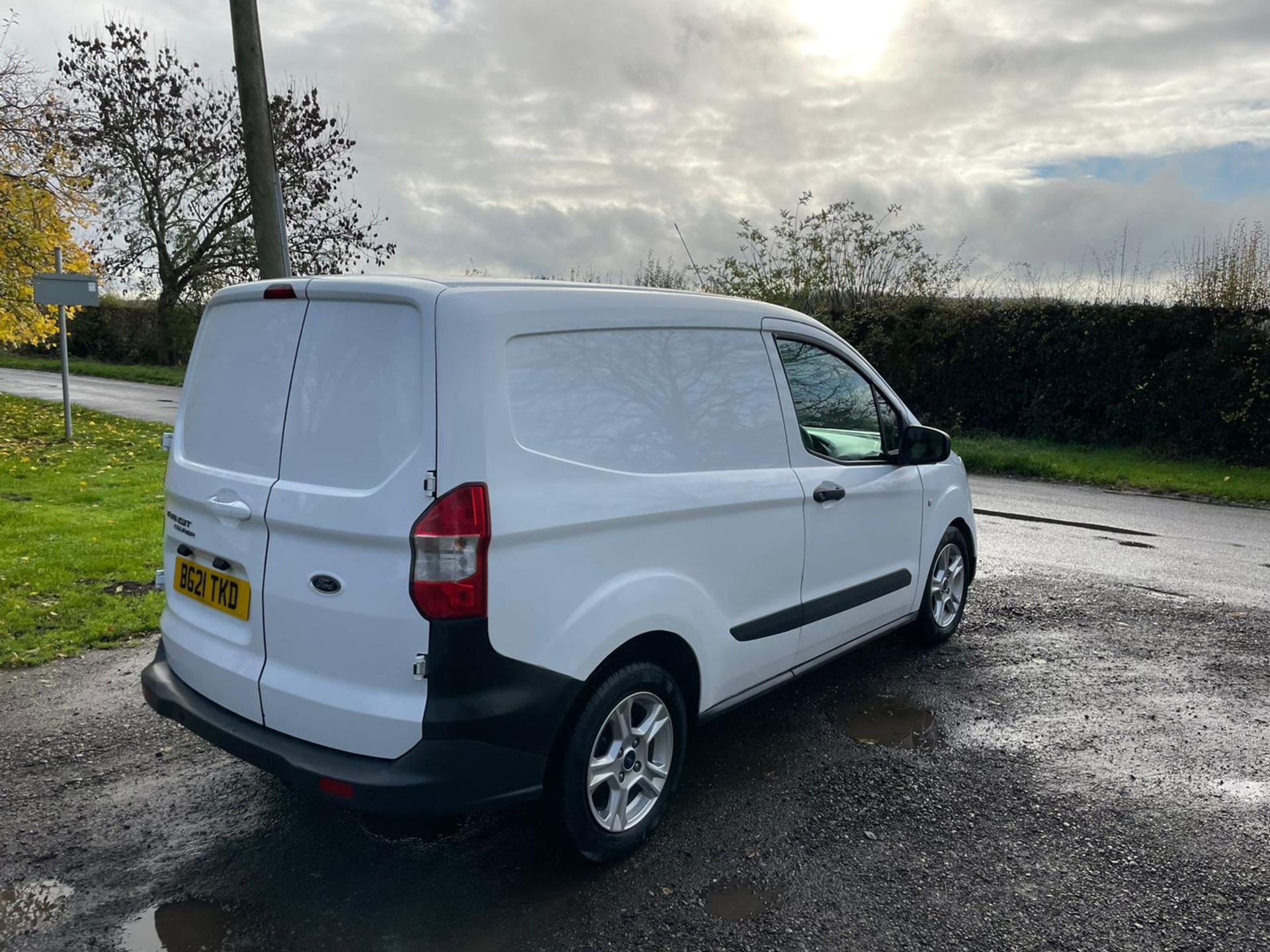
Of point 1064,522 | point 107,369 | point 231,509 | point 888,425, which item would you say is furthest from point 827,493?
point 107,369

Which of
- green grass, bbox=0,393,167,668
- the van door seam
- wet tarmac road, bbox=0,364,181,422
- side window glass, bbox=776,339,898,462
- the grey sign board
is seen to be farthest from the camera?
wet tarmac road, bbox=0,364,181,422

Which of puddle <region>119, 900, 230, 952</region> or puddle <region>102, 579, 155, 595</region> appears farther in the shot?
puddle <region>102, 579, 155, 595</region>

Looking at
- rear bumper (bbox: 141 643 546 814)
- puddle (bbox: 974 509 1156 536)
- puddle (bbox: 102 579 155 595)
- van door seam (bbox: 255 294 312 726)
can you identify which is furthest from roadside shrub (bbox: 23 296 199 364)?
rear bumper (bbox: 141 643 546 814)

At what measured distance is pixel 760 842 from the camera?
3531mm

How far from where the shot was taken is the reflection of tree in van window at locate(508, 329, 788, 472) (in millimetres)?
3090

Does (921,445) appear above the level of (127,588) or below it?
above

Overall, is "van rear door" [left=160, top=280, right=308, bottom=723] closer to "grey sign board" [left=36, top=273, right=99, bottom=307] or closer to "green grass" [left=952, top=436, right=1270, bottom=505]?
"grey sign board" [left=36, top=273, right=99, bottom=307]

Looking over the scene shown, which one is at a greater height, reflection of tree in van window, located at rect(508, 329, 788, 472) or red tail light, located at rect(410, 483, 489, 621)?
reflection of tree in van window, located at rect(508, 329, 788, 472)

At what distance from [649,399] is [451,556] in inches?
40.4

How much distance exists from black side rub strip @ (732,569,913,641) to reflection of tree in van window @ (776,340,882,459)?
2.08 ft

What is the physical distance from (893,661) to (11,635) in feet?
16.9

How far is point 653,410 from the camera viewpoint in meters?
3.47

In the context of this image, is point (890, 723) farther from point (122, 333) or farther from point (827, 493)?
point (122, 333)

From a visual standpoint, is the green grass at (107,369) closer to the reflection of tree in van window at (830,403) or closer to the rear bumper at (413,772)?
the reflection of tree in van window at (830,403)
